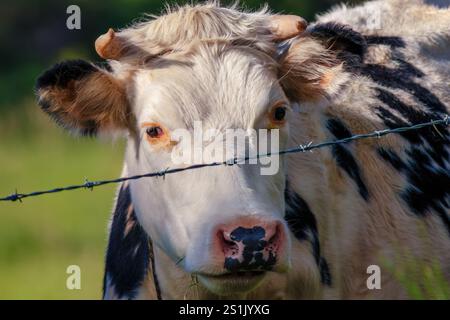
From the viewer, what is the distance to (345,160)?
6863 millimetres

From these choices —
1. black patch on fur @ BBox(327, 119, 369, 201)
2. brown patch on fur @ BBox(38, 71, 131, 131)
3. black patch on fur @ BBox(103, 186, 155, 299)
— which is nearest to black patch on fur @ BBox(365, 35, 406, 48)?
black patch on fur @ BBox(327, 119, 369, 201)

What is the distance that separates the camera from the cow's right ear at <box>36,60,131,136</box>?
250 inches

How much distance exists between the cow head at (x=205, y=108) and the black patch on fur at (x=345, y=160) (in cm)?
28

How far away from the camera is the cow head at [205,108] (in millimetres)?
5734

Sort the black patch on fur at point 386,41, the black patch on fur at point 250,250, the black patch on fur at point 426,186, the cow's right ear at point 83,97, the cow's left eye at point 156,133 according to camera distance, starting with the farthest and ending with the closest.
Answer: the black patch on fur at point 386,41, the black patch on fur at point 426,186, the cow's right ear at point 83,97, the cow's left eye at point 156,133, the black patch on fur at point 250,250

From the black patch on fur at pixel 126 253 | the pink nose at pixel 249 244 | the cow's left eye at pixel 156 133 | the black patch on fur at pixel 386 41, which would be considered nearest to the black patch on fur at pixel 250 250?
the pink nose at pixel 249 244

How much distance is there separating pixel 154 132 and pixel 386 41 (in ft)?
6.90

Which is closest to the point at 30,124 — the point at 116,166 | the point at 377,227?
the point at 116,166

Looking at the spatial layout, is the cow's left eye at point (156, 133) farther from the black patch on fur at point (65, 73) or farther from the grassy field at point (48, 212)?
the grassy field at point (48, 212)

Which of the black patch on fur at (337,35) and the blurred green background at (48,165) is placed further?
the blurred green background at (48,165)

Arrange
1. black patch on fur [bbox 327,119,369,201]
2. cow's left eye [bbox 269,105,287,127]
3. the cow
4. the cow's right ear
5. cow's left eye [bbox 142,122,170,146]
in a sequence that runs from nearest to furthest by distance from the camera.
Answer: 1. the cow
2. cow's left eye [bbox 142,122,170,146]
3. cow's left eye [bbox 269,105,287,127]
4. the cow's right ear
5. black patch on fur [bbox 327,119,369,201]

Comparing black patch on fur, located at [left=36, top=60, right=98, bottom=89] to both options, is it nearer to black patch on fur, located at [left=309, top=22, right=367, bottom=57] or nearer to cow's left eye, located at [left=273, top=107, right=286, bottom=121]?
cow's left eye, located at [left=273, top=107, right=286, bottom=121]

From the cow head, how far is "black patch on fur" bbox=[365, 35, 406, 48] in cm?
109

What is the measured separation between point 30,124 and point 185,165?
12650mm
